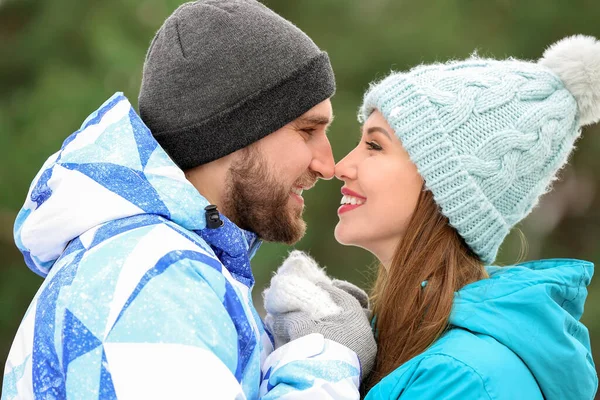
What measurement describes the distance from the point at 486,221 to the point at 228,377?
3.41 ft

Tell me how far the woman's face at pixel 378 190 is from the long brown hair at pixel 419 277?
51 millimetres

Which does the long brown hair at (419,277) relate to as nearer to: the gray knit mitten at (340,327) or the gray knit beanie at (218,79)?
the gray knit mitten at (340,327)

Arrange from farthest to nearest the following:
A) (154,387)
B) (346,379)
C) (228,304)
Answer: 1. (346,379)
2. (228,304)
3. (154,387)

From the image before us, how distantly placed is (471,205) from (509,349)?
45 cm

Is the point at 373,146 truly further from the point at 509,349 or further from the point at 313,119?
the point at 509,349

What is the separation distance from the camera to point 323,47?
618cm

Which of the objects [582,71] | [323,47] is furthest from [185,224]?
[323,47]

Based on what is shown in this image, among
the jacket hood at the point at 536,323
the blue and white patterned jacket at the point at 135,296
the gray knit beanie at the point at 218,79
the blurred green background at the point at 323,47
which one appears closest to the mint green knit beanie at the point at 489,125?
the jacket hood at the point at 536,323

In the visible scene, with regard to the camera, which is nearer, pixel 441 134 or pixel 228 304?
pixel 228 304

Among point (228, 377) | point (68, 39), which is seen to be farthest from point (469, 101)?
point (68, 39)

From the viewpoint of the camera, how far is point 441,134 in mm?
2242

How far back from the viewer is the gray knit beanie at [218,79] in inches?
90.5

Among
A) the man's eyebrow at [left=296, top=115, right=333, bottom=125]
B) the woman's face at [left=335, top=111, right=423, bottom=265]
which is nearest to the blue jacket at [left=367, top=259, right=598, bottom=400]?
the woman's face at [left=335, top=111, right=423, bottom=265]

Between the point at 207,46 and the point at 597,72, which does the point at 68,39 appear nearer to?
the point at 207,46
